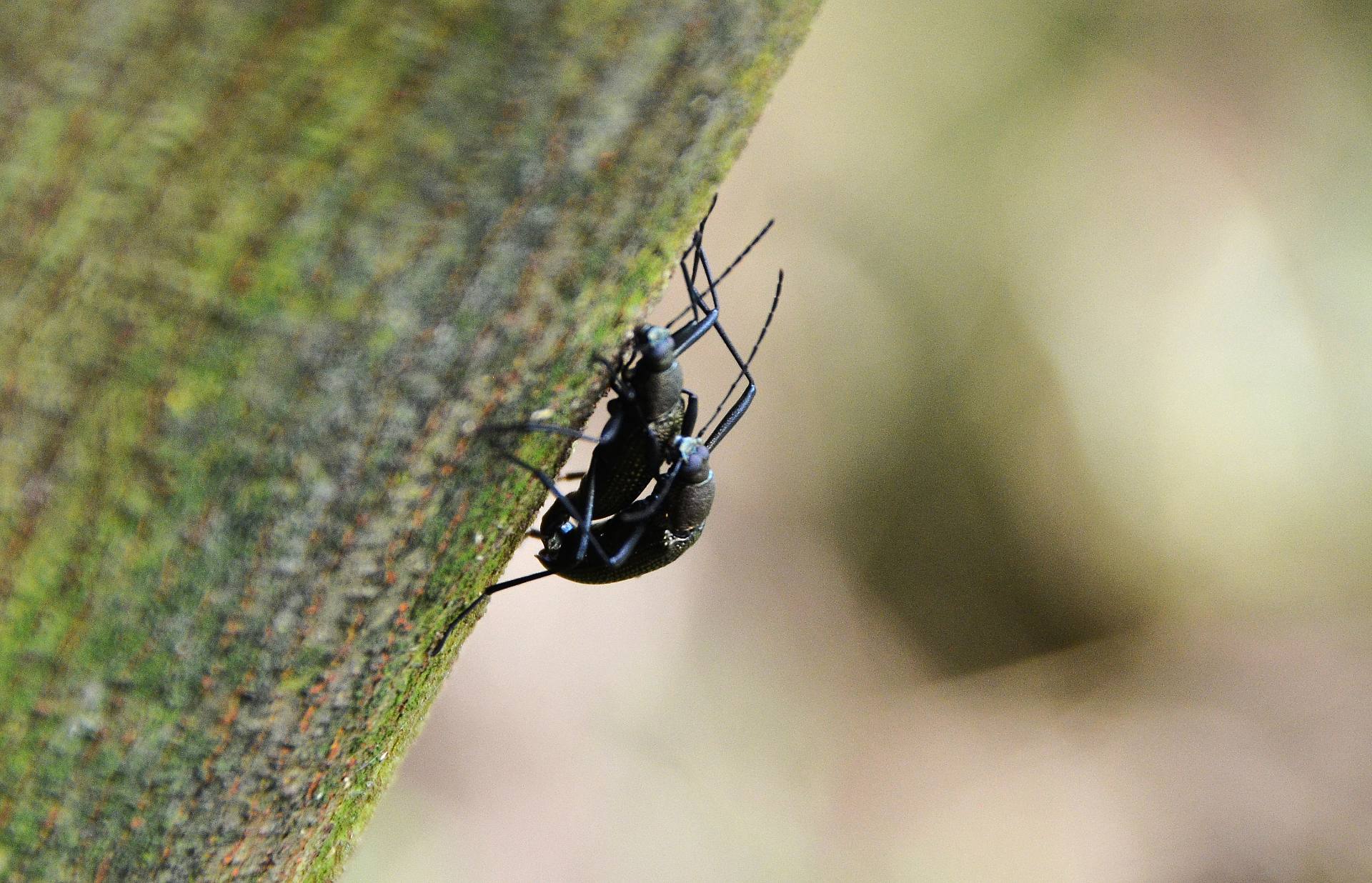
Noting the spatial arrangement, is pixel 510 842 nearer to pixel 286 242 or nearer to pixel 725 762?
pixel 725 762

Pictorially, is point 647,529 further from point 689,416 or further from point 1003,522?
point 1003,522

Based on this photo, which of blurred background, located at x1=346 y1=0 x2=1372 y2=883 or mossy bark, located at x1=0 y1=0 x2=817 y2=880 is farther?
blurred background, located at x1=346 y1=0 x2=1372 y2=883

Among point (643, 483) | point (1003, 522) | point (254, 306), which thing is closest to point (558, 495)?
point (643, 483)

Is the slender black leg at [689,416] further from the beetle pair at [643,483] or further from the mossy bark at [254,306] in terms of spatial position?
the mossy bark at [254,306]

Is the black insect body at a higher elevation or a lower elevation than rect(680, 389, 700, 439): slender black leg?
lower

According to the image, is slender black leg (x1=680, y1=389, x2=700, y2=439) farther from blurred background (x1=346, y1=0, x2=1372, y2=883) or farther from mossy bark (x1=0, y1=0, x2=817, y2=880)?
blurred background (x1=346, y1=0, x2=1372, y2=883)

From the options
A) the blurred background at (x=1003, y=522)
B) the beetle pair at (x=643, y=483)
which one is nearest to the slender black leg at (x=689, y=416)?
the beetle pair at (x=643, y=483)

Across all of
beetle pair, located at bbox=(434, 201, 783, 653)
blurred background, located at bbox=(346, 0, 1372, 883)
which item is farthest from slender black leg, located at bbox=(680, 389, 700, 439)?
blurred background, located at bbox=(346, 0, 1372, 883)

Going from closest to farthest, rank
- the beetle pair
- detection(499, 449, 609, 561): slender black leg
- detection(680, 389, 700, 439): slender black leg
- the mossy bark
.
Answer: the mossy bark
detection(499, 449, 609, 561): slender black leg
the beetle pair
detection(680, 389, 700, 439): slender black leg
